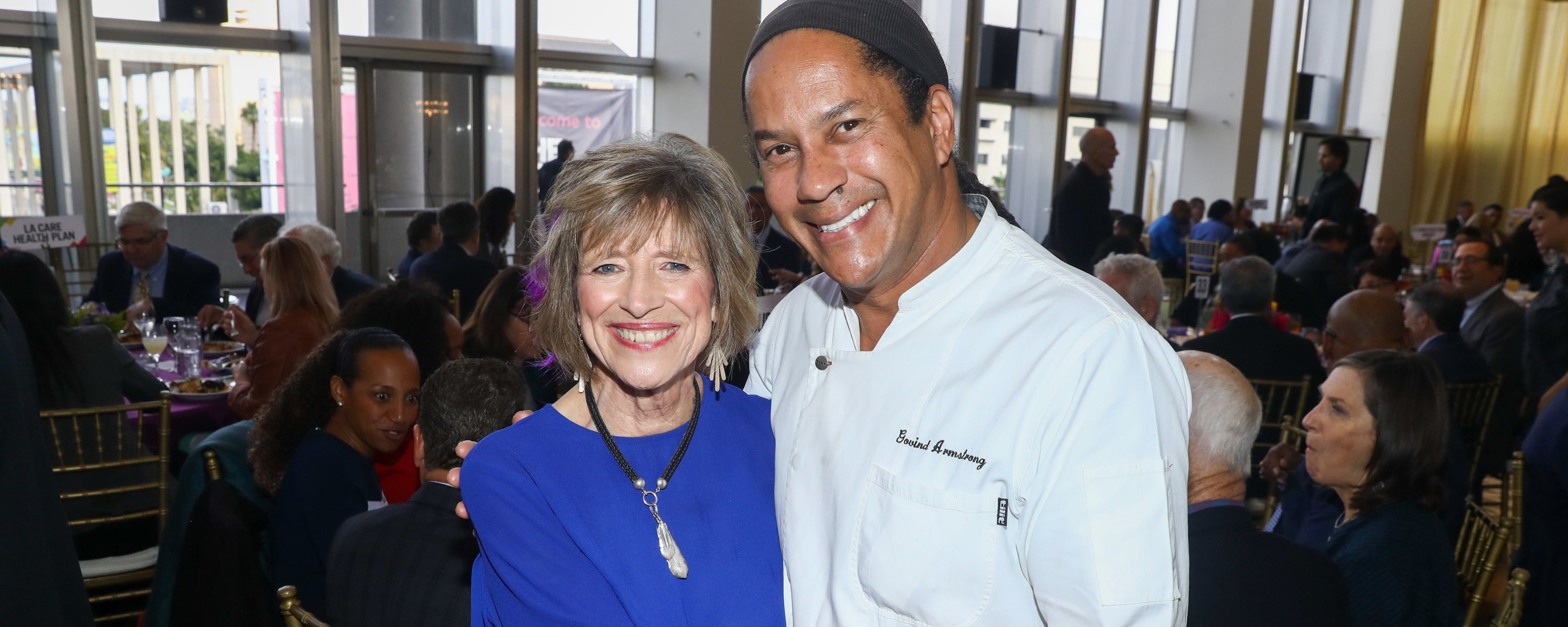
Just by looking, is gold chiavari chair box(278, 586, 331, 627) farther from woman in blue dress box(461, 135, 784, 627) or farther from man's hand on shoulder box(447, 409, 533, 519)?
woman in blue dress box(461, 135, 784, 627)

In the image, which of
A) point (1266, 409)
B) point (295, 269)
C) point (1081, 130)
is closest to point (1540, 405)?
point (1266, 409)

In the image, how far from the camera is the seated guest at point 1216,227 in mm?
9000

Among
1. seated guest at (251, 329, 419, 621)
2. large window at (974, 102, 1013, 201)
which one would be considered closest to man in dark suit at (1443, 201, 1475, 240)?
large window at (974, 102, 1013, 201)

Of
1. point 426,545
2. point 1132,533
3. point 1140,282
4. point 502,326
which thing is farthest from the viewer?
point 1140,282

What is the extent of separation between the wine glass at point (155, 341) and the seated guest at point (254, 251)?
0.55 m

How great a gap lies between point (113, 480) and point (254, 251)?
2.22m

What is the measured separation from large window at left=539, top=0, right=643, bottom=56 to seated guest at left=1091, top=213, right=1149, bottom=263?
445 cm

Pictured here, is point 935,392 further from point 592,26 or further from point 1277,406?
point 592,26

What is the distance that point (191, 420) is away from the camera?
3.57 metres

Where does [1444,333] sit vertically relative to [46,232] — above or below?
below

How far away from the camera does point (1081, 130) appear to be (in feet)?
40.9

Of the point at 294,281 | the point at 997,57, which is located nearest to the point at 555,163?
the point at 294,281

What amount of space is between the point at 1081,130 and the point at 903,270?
1202cm

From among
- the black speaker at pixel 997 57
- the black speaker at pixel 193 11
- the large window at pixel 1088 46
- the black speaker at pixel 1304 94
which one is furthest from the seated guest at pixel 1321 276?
the black speaker at pixel 1304 94
